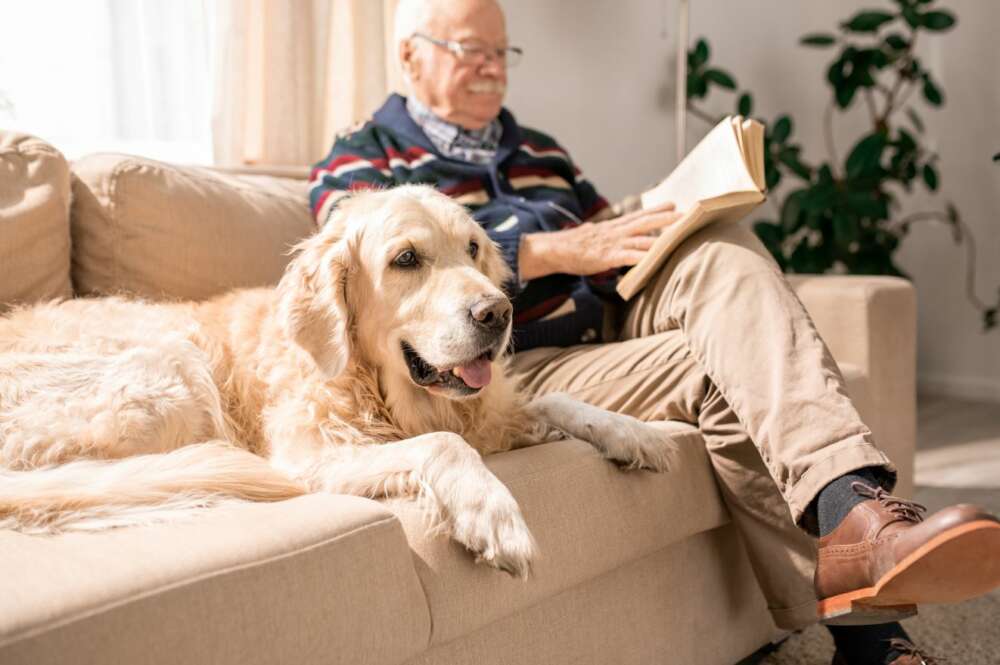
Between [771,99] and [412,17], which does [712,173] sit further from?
[771,99]

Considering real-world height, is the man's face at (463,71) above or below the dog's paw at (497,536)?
above

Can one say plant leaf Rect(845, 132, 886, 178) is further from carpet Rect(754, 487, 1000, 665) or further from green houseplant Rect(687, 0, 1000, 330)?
carpet Rect(754, 487, 1000, 665)

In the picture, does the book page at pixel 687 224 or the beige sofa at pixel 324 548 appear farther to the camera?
the book page at pixel 687 224

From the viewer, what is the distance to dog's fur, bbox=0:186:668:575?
49.0 inches

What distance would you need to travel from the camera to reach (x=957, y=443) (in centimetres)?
352

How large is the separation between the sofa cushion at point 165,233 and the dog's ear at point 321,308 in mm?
400

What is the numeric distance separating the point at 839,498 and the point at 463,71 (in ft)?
4.74

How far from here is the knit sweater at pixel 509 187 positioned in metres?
2.11

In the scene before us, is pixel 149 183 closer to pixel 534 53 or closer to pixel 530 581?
pixel 530 581

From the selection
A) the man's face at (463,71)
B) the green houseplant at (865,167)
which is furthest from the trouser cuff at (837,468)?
the green houseplant at (865,167)

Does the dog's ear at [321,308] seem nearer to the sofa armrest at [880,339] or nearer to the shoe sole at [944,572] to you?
the shoe sole at [944,572]

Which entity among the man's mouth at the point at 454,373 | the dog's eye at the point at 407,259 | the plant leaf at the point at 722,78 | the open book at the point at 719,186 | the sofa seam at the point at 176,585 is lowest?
the sofa seam at the point at 176,585

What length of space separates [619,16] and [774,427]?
2998mm

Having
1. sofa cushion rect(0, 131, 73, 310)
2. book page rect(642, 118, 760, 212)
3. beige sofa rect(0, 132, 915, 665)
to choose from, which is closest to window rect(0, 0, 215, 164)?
beige sofa rect(0, 132, 915, 665)
